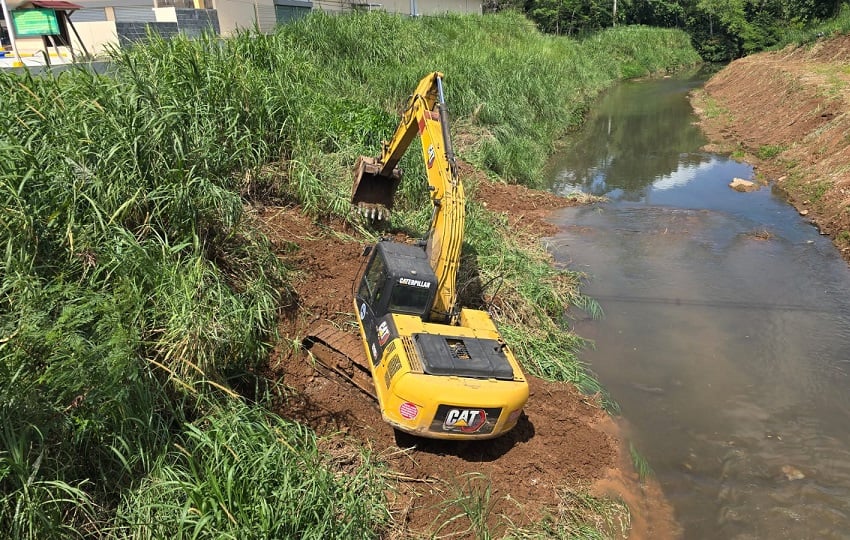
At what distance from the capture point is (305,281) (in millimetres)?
7227

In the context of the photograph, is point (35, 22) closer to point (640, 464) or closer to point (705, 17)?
point (640, 464)

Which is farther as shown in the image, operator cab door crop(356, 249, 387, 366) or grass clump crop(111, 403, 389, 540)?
operator cab door crop(356, 249, 387, 366)

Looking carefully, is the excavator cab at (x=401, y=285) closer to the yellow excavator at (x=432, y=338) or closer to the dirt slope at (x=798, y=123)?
the yellow excavator at (x=432, y=338)

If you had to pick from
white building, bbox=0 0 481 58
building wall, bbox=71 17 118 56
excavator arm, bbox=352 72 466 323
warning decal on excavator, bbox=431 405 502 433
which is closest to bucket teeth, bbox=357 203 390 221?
excavator arm, bbox=352 72 466 323

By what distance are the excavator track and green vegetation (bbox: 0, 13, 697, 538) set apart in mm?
531

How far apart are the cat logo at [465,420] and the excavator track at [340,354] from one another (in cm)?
110

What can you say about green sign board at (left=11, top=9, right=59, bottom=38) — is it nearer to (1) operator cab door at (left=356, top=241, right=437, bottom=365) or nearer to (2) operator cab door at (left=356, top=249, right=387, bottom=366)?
(2) operator cab door at (left=356, top=249, right=387, bottom=366)

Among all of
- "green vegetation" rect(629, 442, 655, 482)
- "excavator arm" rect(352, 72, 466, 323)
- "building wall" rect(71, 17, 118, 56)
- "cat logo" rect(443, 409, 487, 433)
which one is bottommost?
"green vegetation" rect(629, 442, 655, 482)

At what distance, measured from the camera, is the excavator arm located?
18.4 ft

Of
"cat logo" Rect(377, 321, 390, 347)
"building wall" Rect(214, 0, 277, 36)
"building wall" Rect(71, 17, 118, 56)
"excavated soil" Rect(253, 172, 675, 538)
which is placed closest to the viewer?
"excavated soil" Rect(253, 172, 675, 538)

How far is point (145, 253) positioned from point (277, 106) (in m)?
4.29

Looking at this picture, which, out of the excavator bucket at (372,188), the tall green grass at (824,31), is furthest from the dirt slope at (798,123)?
the excavator bucket at (372,188)

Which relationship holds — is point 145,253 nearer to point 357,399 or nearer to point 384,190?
point 357,399

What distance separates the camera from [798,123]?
1786 cm
